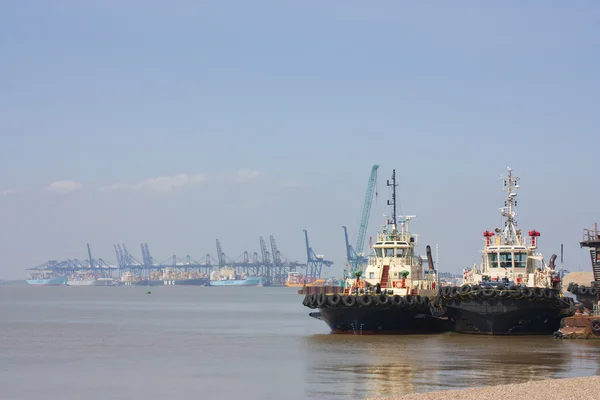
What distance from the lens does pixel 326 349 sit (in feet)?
155

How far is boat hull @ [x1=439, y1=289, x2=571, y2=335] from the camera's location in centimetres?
5009

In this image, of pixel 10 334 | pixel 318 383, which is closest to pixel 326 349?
pixel 318 383

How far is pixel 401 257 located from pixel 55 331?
85.2 feet

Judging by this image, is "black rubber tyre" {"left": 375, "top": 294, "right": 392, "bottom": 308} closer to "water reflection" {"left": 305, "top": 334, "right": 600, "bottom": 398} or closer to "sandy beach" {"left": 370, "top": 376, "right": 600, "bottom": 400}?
"water reflection" {"left": 305, "top": 334, "right": 600, "bottom": 398}

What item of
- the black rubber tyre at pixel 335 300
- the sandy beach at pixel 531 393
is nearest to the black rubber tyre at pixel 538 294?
the black rubber tyre at pixel 335 300

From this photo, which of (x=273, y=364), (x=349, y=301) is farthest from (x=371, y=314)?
(x=273, y=364)

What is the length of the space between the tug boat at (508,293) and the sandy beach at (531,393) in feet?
66.8

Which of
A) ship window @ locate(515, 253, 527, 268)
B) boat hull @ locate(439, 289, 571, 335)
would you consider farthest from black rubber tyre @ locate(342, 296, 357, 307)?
ship window @ locate(515, 253, 527, 268)

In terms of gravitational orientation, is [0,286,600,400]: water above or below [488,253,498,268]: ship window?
below

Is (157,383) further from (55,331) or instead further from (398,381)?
(55,331)

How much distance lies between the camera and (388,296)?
52.9m

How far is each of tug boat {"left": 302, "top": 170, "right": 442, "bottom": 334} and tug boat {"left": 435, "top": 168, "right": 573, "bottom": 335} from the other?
68.5 inches

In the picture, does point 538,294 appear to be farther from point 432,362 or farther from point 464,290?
point 432,362

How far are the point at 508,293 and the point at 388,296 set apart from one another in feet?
22.2
